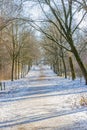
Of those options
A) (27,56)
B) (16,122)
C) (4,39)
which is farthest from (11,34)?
(16,122)

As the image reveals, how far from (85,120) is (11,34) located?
3679 centimetres

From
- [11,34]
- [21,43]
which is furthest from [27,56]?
[11,34]

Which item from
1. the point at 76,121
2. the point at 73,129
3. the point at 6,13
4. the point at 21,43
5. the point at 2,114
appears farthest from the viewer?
the point at 21,43

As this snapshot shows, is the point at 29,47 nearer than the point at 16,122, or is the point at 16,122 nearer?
the point at 16,122

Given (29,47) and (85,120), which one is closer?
(85,120)

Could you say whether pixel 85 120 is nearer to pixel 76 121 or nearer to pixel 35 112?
pixel 76 121

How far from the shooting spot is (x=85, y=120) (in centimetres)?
1295

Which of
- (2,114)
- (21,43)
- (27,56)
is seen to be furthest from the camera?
(27,56)

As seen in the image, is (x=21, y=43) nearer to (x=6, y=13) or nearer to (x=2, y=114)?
Result: (x=6, y=13)

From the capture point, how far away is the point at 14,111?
16250mm

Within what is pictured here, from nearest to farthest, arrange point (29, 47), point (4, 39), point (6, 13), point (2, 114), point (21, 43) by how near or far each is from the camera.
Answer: point (2, 114)
point (6, 13)
point (4, 39)
point (21, 43)
point (29, 47)

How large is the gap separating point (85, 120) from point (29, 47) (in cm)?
4554

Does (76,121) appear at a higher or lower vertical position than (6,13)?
lower

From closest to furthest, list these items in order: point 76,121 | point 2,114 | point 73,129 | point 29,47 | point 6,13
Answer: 1. point 73,129
2. point 76,121
3. point 2,114
4. point 6,13
5. point 29,47
